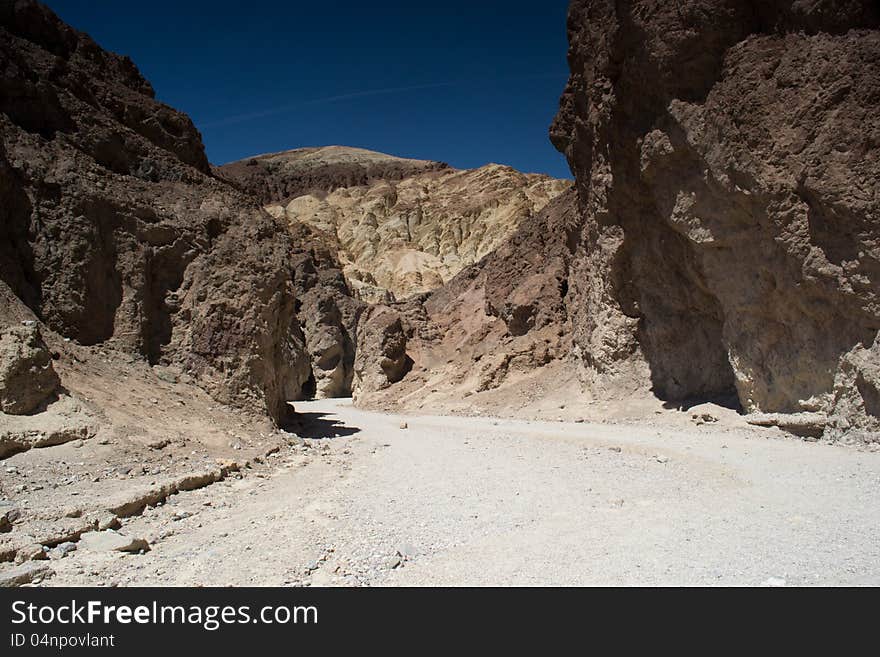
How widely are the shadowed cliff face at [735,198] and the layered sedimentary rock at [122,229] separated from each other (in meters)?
10.2

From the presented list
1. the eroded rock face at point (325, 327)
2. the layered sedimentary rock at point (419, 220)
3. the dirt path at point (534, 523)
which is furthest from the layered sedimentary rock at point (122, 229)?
the layered sedimentary rock at point (419, 220)

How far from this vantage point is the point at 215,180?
16.0m

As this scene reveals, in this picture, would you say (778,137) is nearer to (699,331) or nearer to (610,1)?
(699,331)

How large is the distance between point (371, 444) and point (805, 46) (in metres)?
12.6

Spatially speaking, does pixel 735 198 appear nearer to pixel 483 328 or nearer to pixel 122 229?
pixel 122 229

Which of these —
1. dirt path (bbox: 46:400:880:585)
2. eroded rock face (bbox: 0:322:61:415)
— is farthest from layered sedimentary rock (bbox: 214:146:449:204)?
dirt path (bbox: 46:400:880:585)

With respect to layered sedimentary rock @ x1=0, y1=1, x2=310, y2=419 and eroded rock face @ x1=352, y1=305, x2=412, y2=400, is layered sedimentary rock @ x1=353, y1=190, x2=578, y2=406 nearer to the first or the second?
eroded rock face @ x1=352, y1=305, x2=412, y2=400

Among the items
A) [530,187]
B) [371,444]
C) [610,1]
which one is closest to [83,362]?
[371,444]

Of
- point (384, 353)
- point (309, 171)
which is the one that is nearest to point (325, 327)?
point (384, 353)

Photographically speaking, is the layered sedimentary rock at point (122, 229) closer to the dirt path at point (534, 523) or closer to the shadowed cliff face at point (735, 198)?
the dirt path at point (534, 523)

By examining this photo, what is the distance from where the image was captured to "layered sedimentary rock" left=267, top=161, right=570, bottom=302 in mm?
65938

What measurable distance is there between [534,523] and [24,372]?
23.5 ft

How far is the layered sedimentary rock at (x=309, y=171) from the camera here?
298 ft

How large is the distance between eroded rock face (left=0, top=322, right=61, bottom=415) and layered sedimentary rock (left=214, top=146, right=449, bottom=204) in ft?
248
